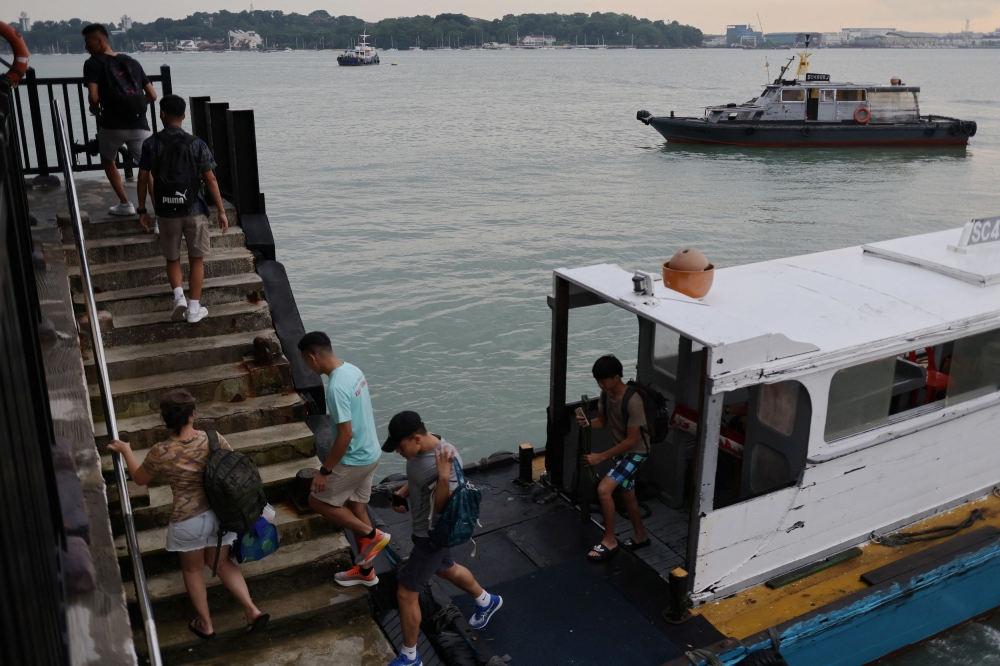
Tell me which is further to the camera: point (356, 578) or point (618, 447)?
point (618, 447)

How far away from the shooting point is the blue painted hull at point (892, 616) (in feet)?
19.2

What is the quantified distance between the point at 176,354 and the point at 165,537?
5.31ft

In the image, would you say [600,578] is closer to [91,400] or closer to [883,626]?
[883,626]

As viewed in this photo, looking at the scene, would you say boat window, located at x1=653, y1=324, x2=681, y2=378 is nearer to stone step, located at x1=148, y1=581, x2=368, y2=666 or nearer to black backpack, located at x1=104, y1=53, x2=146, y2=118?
stone step, located at x1=148, y1=581, x2=368, y2=666

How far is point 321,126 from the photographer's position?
49.4 meters

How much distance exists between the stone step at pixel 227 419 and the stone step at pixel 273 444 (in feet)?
0.21

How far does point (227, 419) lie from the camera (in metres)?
6.61

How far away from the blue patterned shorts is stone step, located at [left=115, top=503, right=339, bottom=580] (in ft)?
6.94

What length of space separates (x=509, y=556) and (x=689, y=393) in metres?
1.93

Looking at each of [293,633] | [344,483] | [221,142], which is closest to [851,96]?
[221,142]

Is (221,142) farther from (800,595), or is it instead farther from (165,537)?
(800,595)

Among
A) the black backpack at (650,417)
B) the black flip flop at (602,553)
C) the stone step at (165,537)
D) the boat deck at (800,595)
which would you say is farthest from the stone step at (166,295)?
the boat deck at (800,595)

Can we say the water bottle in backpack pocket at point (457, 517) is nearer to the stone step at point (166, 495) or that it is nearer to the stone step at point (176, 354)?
the stone step at point (166, 495)

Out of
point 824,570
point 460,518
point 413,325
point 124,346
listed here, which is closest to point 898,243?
point 824,570
